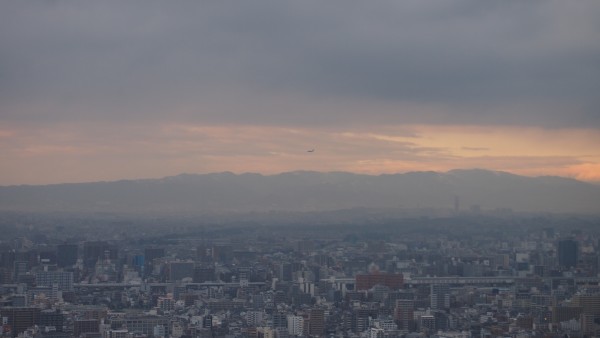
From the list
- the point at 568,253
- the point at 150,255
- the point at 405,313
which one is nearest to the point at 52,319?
the point at 405,313

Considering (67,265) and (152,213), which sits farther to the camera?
(152,213)

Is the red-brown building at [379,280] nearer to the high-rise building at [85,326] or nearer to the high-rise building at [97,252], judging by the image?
the high-rise building at [97,252]

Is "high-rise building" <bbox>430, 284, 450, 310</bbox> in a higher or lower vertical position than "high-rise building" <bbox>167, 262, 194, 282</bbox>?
lower

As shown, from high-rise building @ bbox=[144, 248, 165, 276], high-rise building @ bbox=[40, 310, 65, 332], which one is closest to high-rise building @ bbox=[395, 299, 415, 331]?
high-rise building @ bbox=[40, 310, 65, 332]

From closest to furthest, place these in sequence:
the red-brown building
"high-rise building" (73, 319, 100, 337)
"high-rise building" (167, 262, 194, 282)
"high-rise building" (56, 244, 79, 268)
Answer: "high-rise building" (73, 319, 100, 337) → the red-brown building → "high-rise building" (167, 262, 194, 282) → "high-rise building" (56, 244, 79, 268)

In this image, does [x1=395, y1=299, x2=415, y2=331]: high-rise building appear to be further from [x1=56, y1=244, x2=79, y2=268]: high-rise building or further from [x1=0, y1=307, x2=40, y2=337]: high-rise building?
[x1=56, y1=244, x2=79, y2=268]: high-rise building

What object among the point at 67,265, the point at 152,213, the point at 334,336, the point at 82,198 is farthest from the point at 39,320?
the point at 152,213

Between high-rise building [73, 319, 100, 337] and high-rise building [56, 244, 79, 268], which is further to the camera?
high-rise building [56, 244, 79, 268]

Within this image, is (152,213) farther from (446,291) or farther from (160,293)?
(446,291)
